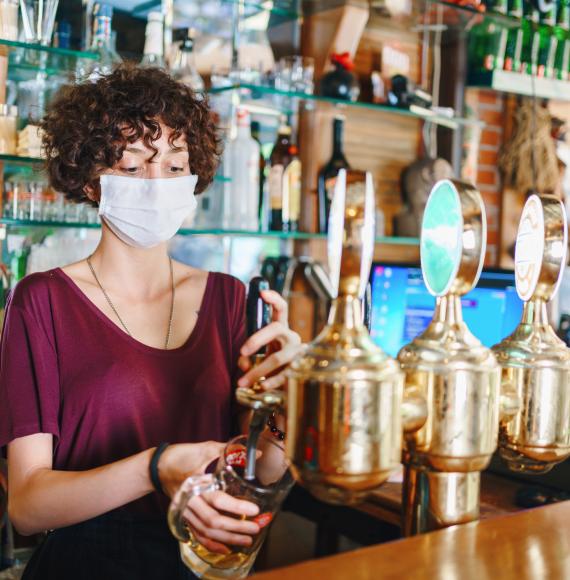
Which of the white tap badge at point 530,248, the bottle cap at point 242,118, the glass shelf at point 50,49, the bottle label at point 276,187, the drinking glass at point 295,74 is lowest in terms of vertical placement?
the white tap badge at point 530,248

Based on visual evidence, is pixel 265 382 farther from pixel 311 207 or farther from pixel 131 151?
pixel 311 207

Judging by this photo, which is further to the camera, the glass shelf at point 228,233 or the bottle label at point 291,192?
the bottle label at point 291,192

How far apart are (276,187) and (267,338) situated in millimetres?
2169

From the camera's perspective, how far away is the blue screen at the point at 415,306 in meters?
2.89

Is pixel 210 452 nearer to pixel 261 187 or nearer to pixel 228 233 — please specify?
pixel 228 233

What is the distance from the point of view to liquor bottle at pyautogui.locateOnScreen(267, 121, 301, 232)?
2924mm

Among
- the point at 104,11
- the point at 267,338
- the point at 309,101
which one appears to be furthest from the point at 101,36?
the point at 267,338

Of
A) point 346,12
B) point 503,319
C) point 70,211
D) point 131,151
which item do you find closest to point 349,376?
point 131,151

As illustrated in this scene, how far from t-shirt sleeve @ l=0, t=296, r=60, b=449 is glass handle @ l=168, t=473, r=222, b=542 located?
689 mm

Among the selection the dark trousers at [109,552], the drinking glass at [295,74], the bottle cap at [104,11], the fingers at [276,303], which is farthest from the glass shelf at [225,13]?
the fingers at [276,303]

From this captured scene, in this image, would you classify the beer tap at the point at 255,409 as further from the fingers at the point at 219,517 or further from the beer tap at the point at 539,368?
the beer tap at the point at 539,368

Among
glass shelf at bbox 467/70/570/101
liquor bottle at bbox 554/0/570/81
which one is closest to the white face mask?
glass shelf at bbox 467/70/570/101

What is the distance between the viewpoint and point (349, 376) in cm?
49

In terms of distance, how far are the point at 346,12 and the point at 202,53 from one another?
1.85 feet
